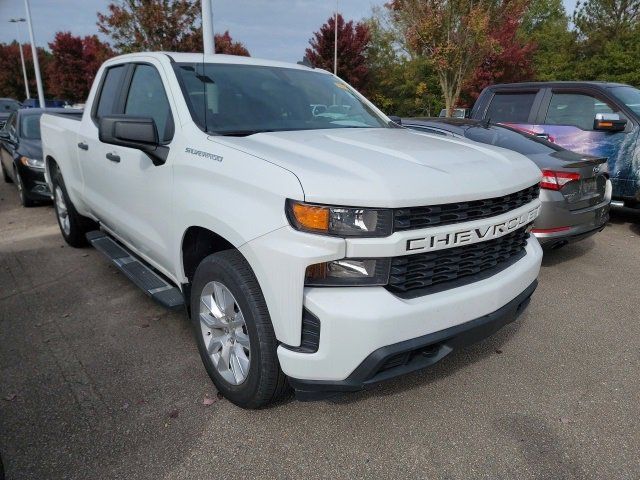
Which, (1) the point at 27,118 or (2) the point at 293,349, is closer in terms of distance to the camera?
(2) the point at 293,349

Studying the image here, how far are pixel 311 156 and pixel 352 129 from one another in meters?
1.00

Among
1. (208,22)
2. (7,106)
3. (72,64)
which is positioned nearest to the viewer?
(208,22)

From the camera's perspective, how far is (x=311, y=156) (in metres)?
2.33

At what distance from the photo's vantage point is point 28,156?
285 inches

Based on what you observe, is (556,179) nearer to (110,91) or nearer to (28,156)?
(110,91)

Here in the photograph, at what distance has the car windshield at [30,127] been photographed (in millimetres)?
7980

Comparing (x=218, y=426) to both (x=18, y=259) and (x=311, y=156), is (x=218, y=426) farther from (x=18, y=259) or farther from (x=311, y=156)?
(x=18, y=259)

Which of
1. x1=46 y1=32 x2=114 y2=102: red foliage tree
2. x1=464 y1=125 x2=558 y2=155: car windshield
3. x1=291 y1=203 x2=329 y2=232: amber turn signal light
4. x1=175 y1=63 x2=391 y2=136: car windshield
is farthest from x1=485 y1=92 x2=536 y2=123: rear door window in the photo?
x1=46 y1=32 x2=114 y2=102: red foliage tree

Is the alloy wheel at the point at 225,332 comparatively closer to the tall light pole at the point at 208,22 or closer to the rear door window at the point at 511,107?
the rear door window at the point at 511,107

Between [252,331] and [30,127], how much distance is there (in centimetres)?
776

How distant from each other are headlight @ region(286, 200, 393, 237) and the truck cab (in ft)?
17.2

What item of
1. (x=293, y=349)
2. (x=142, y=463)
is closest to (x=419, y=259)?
(x=293, y=349)

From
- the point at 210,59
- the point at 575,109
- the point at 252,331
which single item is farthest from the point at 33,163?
the point at 575,109

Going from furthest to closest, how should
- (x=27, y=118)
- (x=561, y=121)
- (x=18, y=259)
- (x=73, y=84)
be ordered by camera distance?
(x=73, y=84)
(x=27, y=118)
(x=561, y=121)
(x=18, y=259)
